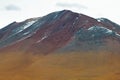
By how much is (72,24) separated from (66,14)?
10.4 metres

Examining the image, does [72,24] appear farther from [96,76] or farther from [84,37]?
[96,76]

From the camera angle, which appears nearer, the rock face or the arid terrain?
the arid terrain

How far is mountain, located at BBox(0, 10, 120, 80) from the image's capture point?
104688 millimetres

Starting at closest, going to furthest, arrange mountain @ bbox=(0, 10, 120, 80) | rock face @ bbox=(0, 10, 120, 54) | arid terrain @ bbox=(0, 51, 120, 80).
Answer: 1. arid terrain @ bbox=(0, 51, 120, 80)
2. mountain @ bbox=(0, 10, 120, 80)
3. rock face @ bbox=(0, 10, 120, 54)

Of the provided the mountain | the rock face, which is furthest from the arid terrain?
the rock face

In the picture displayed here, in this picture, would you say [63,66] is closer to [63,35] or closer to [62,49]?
[62,49]

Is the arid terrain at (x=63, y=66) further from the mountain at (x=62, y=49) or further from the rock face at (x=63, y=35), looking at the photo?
the rock face at (x=63, y=35)

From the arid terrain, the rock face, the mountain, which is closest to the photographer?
the arid terrain

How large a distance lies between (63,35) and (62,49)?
13.1 meters

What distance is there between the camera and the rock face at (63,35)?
12321 cm

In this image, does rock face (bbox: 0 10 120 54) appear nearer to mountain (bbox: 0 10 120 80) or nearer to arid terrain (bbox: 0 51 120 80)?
mountain (bbox: 0 10 120 80)

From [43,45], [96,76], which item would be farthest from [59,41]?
[96,76]

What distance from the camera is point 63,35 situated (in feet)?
442

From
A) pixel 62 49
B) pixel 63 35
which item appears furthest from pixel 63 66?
pixel 63 35
